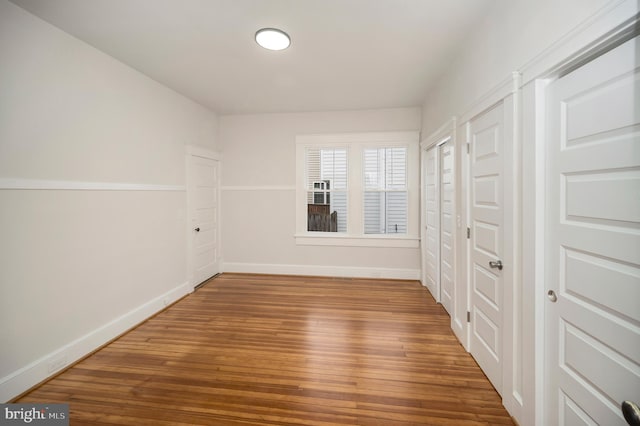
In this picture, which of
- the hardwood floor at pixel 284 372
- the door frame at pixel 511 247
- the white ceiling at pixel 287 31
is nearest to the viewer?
the door frame at pixel 511 247

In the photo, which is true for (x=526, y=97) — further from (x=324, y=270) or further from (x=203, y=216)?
(x=203, y=216)

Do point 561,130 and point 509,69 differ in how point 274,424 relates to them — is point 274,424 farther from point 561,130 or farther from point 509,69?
point 509,69

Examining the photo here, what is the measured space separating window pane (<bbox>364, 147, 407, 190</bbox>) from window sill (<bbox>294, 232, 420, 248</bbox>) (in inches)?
33.4

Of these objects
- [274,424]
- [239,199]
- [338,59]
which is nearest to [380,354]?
[274,424]

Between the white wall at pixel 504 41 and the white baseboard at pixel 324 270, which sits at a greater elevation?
the white wall at pixel 504 41

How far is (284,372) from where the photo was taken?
7.39ft

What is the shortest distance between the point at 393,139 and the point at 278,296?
3.02m

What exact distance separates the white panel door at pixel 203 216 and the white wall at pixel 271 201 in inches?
8.9

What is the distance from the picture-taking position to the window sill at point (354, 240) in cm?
460

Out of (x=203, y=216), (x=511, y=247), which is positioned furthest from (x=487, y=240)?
(x=203, y=216)

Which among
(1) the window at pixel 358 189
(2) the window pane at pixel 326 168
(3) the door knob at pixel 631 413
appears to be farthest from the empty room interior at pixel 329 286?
(2) the window pane at pixel 326 168

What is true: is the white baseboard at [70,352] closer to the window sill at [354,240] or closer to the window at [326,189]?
the window sill at [354,240]

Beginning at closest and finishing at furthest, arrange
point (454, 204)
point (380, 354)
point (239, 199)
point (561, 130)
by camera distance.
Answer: point (561, 130) → point (380, 354) → point (454, 204) → point (239, 199)

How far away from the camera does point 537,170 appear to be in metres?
1.53
